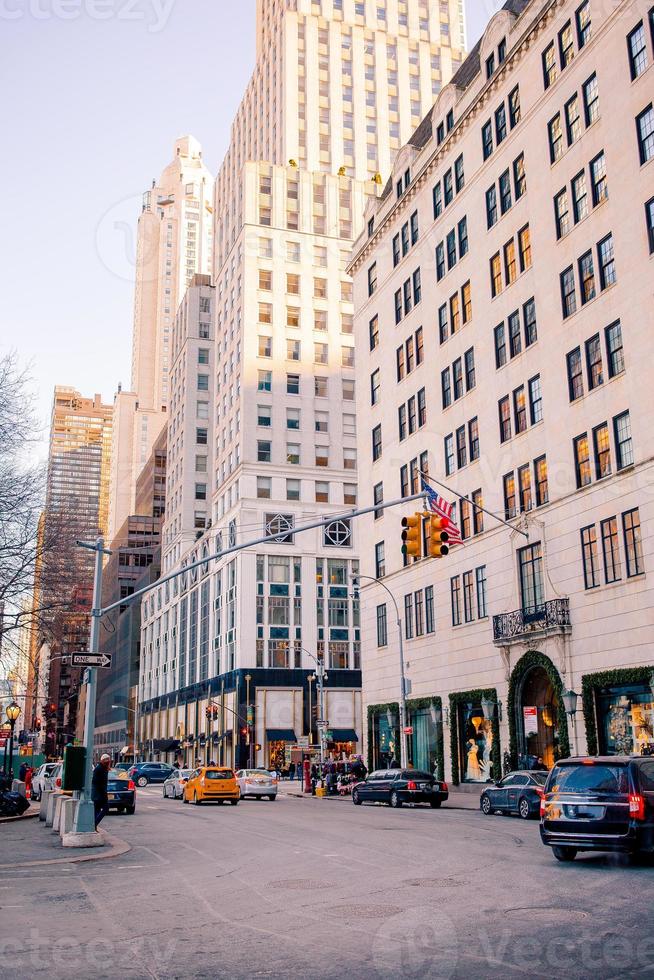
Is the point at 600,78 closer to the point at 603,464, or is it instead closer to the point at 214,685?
the point at 603,464

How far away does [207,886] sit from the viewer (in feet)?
45.2

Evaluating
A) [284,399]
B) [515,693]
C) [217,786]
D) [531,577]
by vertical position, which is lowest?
[217,786]

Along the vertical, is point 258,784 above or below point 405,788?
below

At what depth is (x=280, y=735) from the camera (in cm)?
8144

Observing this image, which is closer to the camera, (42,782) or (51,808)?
(51,808)

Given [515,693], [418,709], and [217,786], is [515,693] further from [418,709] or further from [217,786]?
[217,786]

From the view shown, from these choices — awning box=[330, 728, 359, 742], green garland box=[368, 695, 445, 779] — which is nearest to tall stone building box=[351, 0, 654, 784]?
green garland box=[368, 695, 445, 779]

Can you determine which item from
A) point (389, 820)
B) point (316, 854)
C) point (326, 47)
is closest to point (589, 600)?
point (389, 820)

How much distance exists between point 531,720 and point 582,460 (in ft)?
35.3

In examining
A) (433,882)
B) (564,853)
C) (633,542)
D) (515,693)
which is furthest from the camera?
(515,693)

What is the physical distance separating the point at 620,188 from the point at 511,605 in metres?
17.3

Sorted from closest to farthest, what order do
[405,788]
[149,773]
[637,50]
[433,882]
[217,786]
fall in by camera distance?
1. [433,882]
2. [637,50]
3. [405,788]
4. [217,786]
5. [149,773]

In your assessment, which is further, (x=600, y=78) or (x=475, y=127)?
(x=475, y=127)

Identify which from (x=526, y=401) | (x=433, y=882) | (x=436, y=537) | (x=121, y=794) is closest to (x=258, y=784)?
(x=121, y=794)
